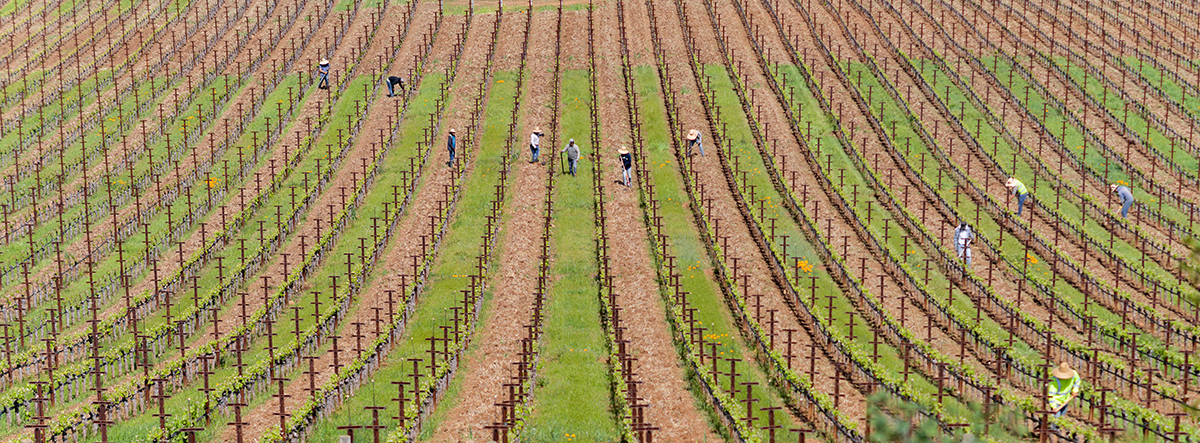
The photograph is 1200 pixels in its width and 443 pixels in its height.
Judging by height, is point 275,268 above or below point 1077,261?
above

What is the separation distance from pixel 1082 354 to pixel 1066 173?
20514mm

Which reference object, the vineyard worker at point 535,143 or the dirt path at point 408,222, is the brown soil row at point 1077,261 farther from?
the vineyard worker at point 535,143

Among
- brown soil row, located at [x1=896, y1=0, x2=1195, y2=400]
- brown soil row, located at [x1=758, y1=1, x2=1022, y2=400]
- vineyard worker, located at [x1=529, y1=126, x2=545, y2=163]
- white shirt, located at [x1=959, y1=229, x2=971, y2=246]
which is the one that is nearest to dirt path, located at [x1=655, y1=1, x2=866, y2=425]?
brown soil row, located at [x1=758, y1=1, x2=1022, y2=400]

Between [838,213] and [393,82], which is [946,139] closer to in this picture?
[838,213]

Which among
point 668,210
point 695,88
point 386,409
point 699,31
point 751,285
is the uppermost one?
point 699,31

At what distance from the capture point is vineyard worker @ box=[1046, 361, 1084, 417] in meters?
24.5

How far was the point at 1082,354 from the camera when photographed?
2964cm

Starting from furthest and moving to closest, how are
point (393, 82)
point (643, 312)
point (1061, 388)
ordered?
1. point (393, 82)
2. point (643, 312)
3. point (1061, 388)

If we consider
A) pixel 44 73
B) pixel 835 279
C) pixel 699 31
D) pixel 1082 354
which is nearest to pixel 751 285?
pixel 835 279

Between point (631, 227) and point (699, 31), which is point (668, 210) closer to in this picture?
point (631, 227)

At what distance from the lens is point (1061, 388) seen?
2467cm

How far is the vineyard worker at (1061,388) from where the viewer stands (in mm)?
24453

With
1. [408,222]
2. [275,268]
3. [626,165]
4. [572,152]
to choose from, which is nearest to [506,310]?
[275,268]

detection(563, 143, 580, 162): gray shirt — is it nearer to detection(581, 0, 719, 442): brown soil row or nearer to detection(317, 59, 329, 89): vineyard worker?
detection(581, 0, 719, 442): brown soil row
